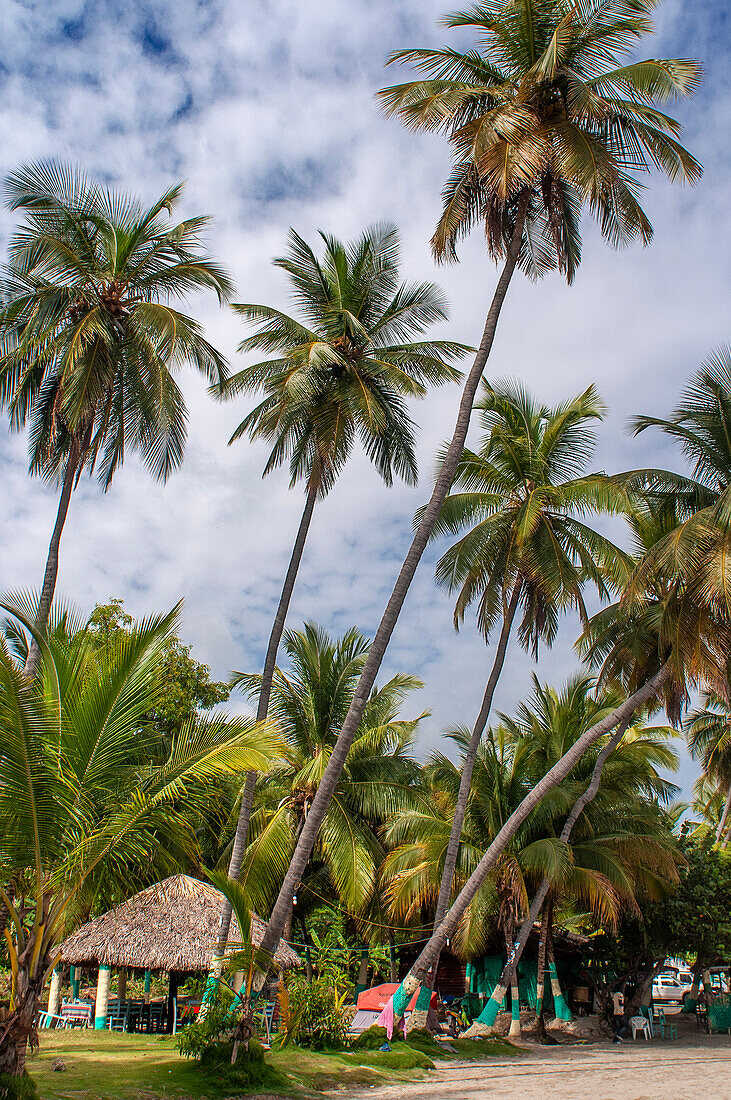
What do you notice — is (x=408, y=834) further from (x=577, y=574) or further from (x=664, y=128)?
(x=664, y=128)

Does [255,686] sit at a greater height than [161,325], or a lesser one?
lesser

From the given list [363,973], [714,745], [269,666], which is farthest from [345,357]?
[714,745]

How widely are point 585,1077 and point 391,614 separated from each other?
7.66 m

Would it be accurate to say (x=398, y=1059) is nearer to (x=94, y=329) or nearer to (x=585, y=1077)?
(x=585, y=1077)

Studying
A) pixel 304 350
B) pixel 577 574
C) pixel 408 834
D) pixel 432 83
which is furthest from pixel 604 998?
pixel 432 83

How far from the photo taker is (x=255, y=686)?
21.2 metres

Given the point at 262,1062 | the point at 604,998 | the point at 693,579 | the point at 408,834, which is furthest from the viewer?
the point at 604,998

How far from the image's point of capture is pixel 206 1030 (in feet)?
34.0

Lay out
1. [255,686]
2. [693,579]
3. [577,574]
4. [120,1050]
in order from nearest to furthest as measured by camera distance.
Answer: [120,1050] → [693,579] → [577,574] → [255,686]

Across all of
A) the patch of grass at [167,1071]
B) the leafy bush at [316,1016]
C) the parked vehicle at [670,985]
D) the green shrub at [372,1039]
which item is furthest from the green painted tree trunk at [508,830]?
the parked vehicle at [670,985]

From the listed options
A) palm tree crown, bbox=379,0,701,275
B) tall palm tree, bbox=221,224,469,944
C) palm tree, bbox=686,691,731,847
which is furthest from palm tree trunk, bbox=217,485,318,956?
palm tree, bbox=686,691,731,847

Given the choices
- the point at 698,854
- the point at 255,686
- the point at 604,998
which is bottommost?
the point at 604,998

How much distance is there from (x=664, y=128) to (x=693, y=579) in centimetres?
779

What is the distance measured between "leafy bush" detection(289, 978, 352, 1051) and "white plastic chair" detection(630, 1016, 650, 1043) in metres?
11.0
